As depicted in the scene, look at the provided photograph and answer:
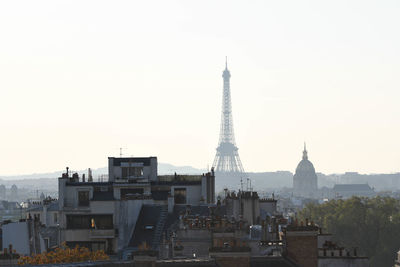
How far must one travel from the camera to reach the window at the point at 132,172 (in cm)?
9675

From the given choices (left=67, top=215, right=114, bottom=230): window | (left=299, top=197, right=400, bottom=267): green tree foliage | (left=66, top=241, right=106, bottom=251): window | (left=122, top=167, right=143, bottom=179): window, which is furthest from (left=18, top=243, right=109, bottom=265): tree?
(left=299, top=197, right=400, bottom=267): green tree foliage

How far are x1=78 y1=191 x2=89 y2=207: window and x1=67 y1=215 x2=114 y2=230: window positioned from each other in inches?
266

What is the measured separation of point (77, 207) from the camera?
86625mm

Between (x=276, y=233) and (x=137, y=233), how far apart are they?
13.1 m

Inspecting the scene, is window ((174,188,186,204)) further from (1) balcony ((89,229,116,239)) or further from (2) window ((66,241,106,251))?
(2) window ((66,241,106,251))

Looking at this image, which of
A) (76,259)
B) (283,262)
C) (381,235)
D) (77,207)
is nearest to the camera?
(283,262)

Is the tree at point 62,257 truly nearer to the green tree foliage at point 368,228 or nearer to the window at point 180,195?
the window at point 180,195

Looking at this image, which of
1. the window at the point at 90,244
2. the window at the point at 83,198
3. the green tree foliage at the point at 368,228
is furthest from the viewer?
the green tree foliage at the point at 368,228

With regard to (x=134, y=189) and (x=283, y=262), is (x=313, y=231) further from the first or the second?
(x=134, y=189)

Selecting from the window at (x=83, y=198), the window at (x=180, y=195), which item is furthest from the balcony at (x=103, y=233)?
the window at (x=180, y=195)

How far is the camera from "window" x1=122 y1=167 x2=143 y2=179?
96750mm

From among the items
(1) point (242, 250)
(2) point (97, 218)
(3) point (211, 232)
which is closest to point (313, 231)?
(1) point (242, 250)

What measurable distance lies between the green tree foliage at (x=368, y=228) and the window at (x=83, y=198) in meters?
58.1

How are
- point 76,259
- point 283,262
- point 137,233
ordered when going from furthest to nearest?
point 137,233 < point 76,259 < point 283,262
